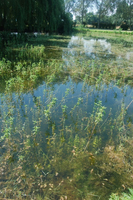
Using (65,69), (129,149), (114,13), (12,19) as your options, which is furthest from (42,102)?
(114,13)

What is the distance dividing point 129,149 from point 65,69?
463cm

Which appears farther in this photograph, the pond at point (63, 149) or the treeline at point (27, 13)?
the treeline at point (27, 13)

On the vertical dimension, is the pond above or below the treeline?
below

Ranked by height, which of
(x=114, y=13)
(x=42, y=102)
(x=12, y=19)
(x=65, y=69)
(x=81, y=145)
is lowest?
(x=81, y=145)

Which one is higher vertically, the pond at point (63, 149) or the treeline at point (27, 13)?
the treeline at point (27, 13)

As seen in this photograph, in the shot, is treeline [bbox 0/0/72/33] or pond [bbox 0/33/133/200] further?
treeline [bbox 0/0/72/33]

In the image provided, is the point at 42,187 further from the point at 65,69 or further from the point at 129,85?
the point at 65,69

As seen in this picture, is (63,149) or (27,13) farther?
(27,13)

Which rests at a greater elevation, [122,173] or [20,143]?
[20,143]

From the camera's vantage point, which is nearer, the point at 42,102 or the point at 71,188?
the point at 71,188

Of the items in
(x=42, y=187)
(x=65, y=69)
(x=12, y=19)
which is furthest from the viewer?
(x=12, y=19)

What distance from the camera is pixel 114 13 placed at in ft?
154

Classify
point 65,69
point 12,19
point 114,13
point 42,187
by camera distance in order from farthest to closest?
point 114,13 → point 12,19 → point 65,69 → point 42,187

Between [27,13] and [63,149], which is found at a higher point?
[27,13]
